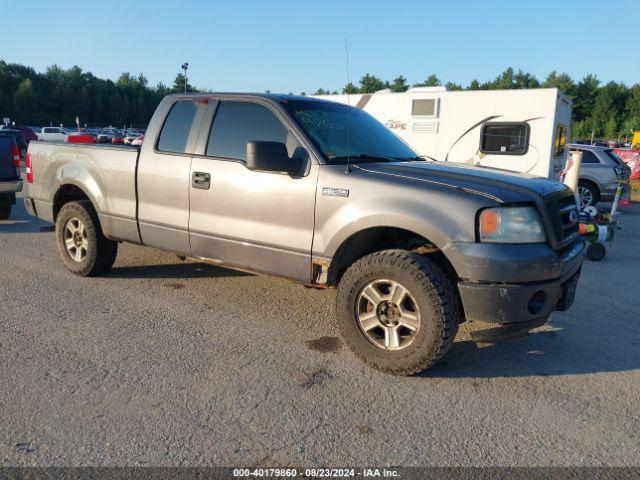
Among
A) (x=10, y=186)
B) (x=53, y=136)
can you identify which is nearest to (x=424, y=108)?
(x=10, y=186)

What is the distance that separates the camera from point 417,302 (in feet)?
11.1

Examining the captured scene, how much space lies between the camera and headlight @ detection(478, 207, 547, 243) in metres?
3.22

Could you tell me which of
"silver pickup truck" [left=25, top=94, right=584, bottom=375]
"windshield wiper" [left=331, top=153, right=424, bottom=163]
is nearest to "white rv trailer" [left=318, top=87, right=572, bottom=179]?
"silver pickup truck" [left=25, top=94, right=584, bottom=375]

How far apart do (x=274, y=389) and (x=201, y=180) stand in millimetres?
1958

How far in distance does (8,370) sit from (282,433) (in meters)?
1.92

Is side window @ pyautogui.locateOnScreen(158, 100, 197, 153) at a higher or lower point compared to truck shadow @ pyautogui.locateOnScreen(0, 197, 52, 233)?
higher

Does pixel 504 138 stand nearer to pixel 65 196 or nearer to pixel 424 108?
pixel 424 108

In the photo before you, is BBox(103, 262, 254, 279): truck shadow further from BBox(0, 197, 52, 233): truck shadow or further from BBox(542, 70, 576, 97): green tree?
BBox(542, 70, 576, 97): green tree

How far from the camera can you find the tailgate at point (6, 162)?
9.06m

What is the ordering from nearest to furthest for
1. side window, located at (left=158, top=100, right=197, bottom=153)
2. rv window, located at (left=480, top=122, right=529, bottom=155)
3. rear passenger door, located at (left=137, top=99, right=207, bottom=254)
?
rear passenger door, located at (left=137, top=99, right=207, bottom=254)
side window, located at (left=158, top=100, right=197, bottom=153)
rv window, located at (left=480, top=122, right=529, bottom=155)

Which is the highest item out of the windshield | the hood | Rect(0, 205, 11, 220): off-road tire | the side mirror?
the windshield

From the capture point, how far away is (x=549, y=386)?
11.3 feet

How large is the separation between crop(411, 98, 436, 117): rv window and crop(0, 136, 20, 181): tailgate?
326 inches

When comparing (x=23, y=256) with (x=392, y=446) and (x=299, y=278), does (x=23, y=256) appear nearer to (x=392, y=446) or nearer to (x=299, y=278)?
(x=299, y=278)
